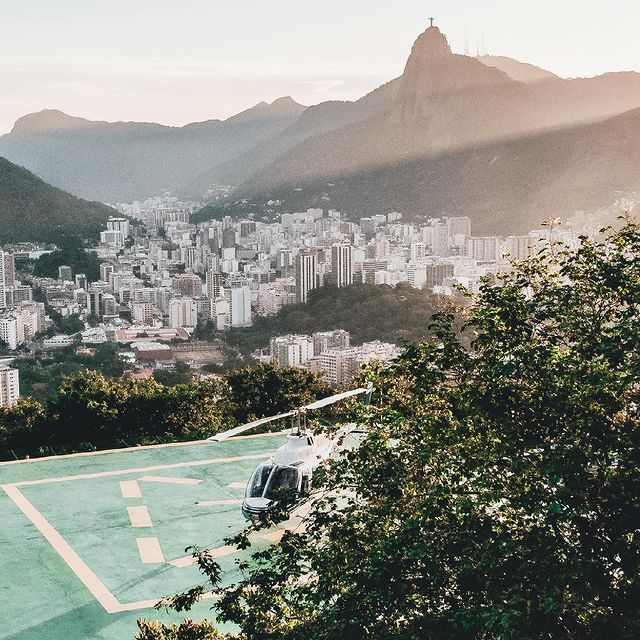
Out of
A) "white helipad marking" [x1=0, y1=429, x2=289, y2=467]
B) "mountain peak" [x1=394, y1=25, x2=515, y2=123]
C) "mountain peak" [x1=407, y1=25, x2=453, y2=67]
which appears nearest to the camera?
"white helipad marking" [x1=0, y1=429, x2=289, y2=467]

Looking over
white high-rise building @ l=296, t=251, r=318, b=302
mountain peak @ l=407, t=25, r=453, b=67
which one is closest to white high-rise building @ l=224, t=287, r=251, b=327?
white high-rise building @ l=296, t=251, r=318, b=302

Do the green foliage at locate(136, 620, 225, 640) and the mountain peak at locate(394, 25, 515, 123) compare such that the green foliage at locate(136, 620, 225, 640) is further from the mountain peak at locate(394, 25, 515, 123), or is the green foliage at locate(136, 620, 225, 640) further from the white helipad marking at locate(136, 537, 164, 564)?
the mountain peak at locate(394, 25, 515, 123)

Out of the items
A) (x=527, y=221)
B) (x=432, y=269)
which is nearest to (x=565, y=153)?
(x=527, y=221)

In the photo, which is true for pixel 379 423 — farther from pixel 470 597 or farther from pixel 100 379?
pixel 100 379

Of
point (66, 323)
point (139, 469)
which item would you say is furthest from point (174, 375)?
point (139, 469)

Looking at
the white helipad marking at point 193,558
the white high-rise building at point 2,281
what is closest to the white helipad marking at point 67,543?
the white helipad marking at point 193,558

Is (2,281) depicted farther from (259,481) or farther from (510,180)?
(259,481)
